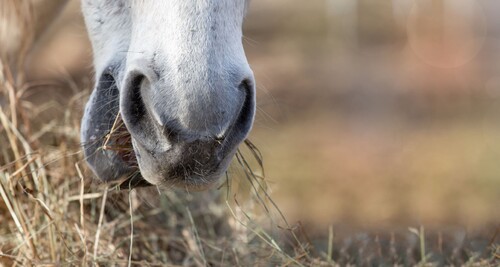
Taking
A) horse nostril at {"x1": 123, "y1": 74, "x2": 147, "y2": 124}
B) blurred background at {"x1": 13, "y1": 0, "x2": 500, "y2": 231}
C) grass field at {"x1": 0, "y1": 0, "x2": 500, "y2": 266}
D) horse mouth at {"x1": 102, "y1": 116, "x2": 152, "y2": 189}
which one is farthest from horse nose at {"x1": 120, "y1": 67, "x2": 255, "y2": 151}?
blurred background at {"x1": 13, "y1": 0, "x2": 500, "y2": 231}

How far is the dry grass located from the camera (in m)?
2.00

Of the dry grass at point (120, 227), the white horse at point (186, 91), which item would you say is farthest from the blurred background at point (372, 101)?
the white horse at point (186, 91)

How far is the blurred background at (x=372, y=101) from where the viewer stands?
421 centimetres

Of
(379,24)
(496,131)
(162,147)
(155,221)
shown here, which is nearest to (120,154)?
(162,147)

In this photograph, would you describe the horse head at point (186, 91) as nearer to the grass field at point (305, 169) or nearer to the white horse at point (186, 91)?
the white horse at point (186, 91)

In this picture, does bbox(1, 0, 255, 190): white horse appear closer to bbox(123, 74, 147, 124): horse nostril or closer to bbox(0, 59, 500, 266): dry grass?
bbox(123, 74, 147, 124): horse nostril

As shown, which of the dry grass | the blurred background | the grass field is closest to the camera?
the dry grass

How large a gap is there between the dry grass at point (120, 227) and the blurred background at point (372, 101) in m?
0.44

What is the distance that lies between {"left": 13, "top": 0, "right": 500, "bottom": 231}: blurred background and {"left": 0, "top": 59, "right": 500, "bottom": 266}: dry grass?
444 mm

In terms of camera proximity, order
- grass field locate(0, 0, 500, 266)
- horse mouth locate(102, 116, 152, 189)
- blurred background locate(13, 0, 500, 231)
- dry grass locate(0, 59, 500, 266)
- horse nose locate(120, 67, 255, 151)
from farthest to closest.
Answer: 1. blurred background locate(13, 0, 500, 231)
2. grass field locate(0, 0, 500, 266)
3. dry grass locate(0, 59, 500, 266)
4. horse mouth locate(102, 116, 152, 189)
5. horse nose locate(120, 67, 255, 151)

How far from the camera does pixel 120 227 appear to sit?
7.54 ft

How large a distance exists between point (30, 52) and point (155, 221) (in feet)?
3.31

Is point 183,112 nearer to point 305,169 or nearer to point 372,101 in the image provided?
point 305,169

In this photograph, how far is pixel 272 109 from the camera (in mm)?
5918
